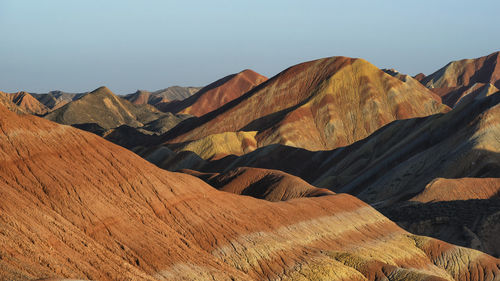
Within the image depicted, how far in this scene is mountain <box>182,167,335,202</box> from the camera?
252 feet

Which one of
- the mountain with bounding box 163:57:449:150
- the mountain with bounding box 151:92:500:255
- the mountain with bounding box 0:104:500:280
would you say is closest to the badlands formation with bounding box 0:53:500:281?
the mountain with bounding box 0:104:500:280

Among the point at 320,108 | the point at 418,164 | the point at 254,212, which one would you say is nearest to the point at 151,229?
the point at 254,212

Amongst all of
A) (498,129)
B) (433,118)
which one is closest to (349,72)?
(433,118)

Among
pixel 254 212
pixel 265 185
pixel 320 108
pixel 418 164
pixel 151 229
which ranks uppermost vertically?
pixel 151 229

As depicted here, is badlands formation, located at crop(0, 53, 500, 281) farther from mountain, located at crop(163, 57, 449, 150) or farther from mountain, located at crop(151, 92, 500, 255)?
mountain, located at crop(163, 57, 449, 150)

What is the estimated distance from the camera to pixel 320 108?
5664 inches

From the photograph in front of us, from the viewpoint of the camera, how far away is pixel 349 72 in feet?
499

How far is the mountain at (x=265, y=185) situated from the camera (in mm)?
76938

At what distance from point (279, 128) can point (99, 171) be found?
300ft

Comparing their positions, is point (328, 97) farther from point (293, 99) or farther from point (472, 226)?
point (472, 226)

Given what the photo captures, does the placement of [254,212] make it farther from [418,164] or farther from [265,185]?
[418,164]

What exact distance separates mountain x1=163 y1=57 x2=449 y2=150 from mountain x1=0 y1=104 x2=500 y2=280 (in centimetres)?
7681

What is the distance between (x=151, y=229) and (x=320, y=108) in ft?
331

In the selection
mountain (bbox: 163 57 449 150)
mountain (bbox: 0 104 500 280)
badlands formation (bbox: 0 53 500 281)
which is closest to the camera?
mountain (bbox: 0 104 500 280)
